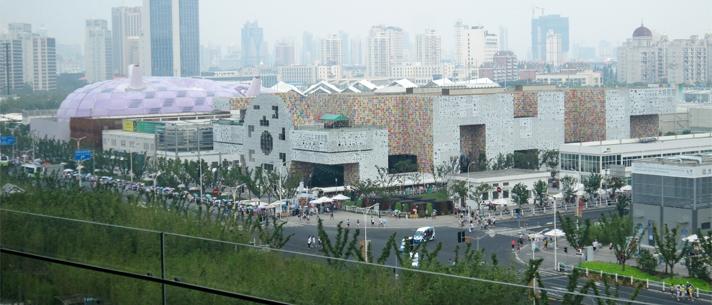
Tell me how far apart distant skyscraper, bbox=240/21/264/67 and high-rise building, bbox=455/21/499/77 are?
630cm

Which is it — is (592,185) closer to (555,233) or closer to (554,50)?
(555,233)

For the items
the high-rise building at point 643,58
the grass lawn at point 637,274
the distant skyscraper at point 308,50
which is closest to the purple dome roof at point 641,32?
the high-rise building at point 643,58

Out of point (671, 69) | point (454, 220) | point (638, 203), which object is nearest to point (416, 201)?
point (454, 220)

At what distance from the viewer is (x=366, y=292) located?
89.7 inches

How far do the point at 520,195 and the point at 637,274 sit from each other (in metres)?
3.44

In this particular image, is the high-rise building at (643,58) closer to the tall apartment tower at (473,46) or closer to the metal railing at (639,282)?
the tall apartment tower at (473,46)

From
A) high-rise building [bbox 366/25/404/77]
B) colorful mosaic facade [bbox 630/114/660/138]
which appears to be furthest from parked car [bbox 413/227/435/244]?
high-rise building [bbox 366/25/404/77]

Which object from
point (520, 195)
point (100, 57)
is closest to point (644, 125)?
point (520, 195)

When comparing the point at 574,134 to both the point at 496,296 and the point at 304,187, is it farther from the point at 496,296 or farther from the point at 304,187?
the point at 496,296

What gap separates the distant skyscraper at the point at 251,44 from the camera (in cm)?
3684

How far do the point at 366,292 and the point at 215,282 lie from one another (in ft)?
0.98

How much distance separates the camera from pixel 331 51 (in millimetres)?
37875

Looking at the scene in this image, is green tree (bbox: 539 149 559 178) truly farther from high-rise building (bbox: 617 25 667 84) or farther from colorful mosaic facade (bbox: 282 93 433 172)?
high-rise building (bbox: 617 25 667 84)

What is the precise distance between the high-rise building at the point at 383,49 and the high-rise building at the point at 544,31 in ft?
13.7
